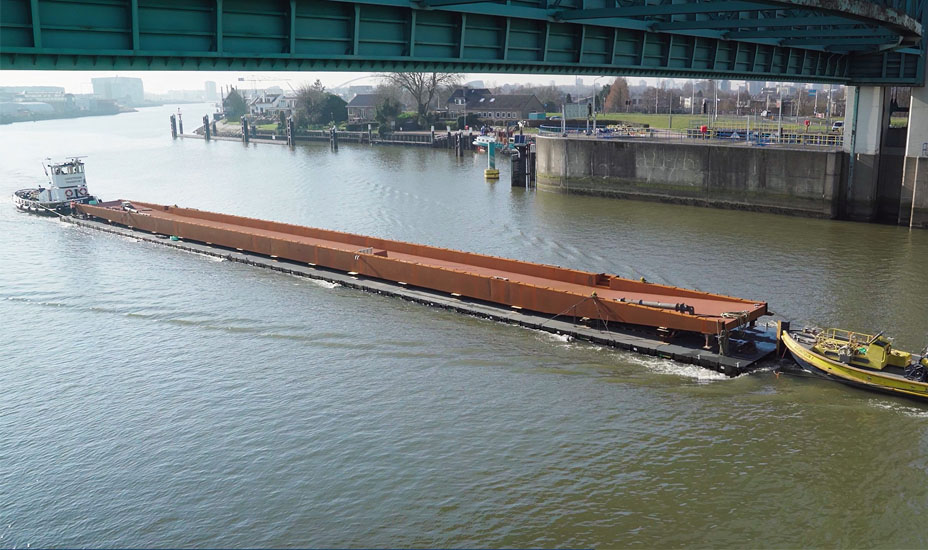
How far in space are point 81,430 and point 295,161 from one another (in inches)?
2448

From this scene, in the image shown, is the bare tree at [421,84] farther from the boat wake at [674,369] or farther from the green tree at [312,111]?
the boat wake at [674,369]

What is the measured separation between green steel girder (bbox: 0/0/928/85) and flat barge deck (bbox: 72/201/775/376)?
6.56 m

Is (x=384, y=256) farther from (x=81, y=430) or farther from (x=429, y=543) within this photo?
(x=429, y=543)

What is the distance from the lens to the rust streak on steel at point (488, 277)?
20469 millimetres

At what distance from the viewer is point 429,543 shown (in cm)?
1267

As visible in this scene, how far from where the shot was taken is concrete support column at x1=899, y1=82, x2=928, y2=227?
35438 millimetres

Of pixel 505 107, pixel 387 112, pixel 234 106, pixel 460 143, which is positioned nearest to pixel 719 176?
pixel 460 143

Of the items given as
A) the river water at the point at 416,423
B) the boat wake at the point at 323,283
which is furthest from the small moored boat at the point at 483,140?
the boat wake at the point at 323,283

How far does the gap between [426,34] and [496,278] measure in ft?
25.5

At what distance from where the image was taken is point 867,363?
17734 millimetres

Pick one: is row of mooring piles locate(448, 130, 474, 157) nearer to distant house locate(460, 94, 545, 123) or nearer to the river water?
distant house locate(460, 94, 545, 123)

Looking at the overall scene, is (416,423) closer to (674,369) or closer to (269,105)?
(674,369)

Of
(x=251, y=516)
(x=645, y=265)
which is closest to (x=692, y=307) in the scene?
(x=645, y=265)

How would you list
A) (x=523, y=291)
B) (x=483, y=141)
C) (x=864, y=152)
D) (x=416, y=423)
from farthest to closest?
(x=483, y=141)
(x=864, y=152)
(x=523, y=291)
(x=416, y=423)
